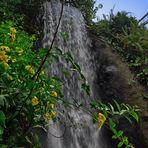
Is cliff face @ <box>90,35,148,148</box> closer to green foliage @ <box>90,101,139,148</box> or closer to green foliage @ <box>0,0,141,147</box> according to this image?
green foliage @ <box>0,0,141,147</box>

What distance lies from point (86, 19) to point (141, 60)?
92.3 inches

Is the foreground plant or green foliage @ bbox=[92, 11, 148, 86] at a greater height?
green foliage @ bbox=[92, 11, 148, 86]

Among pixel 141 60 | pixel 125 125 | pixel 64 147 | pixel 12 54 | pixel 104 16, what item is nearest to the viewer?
pixel 12 54

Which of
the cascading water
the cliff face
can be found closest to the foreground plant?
the cascading water

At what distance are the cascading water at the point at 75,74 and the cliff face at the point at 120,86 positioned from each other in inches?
7.3

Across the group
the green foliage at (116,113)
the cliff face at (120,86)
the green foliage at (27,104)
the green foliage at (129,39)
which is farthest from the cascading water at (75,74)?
the green foliage at (116,113)

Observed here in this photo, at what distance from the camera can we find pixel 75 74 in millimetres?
7777

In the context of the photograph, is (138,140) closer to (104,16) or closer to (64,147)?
(64,147)

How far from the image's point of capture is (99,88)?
8.39 metres

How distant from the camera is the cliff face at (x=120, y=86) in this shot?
274 inches

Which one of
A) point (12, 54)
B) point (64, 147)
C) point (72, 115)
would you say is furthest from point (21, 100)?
point (72, 115)

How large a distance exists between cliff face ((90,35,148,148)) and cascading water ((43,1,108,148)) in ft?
0.61

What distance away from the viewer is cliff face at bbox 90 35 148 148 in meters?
6.96

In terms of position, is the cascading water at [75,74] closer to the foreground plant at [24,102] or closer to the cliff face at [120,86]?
the cliff face at [120,86]
